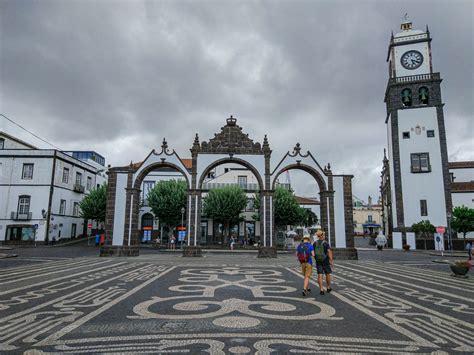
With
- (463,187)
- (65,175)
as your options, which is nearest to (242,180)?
(65,175)

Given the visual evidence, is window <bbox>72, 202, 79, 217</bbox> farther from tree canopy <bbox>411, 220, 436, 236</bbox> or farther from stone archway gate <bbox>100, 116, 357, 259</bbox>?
tree canopy <bbox>411, 220, 436, 236</bbox>

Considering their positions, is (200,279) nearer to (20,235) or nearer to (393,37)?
(20,235)

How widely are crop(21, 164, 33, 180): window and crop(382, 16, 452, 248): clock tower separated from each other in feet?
146

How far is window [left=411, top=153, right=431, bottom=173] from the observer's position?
1535 inches

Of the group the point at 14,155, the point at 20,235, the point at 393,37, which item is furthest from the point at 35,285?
the point at 393,37

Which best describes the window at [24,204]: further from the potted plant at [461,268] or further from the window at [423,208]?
the window at [423,208]

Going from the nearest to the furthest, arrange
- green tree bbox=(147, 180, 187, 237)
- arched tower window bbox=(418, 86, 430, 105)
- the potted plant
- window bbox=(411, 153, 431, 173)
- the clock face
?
1. the potted plant
2. green tree bbox=(147, 180, 187, 237)
3. window bbox=(411, 153, 431, 173)
4. arched tower window bbox=(418, 86, 430, 105)
5. the clock face

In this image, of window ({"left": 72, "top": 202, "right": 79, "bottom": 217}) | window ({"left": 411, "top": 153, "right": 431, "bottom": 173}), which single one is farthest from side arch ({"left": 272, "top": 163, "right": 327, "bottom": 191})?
window ({"left": 72, "top": 202, "right": 79, "bottom": 217})

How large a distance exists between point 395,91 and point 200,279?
39519 mm

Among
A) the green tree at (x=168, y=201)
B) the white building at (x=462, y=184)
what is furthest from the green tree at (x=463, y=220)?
the green tree at (x=168, y=201)

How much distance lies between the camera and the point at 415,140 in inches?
1565

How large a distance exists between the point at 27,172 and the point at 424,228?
46452 millimetres

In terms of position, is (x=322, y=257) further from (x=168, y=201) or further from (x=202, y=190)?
(x=168, y=201)

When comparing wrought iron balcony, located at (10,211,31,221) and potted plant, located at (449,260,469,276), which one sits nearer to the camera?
potted plant, located at (449,260,469,276)
